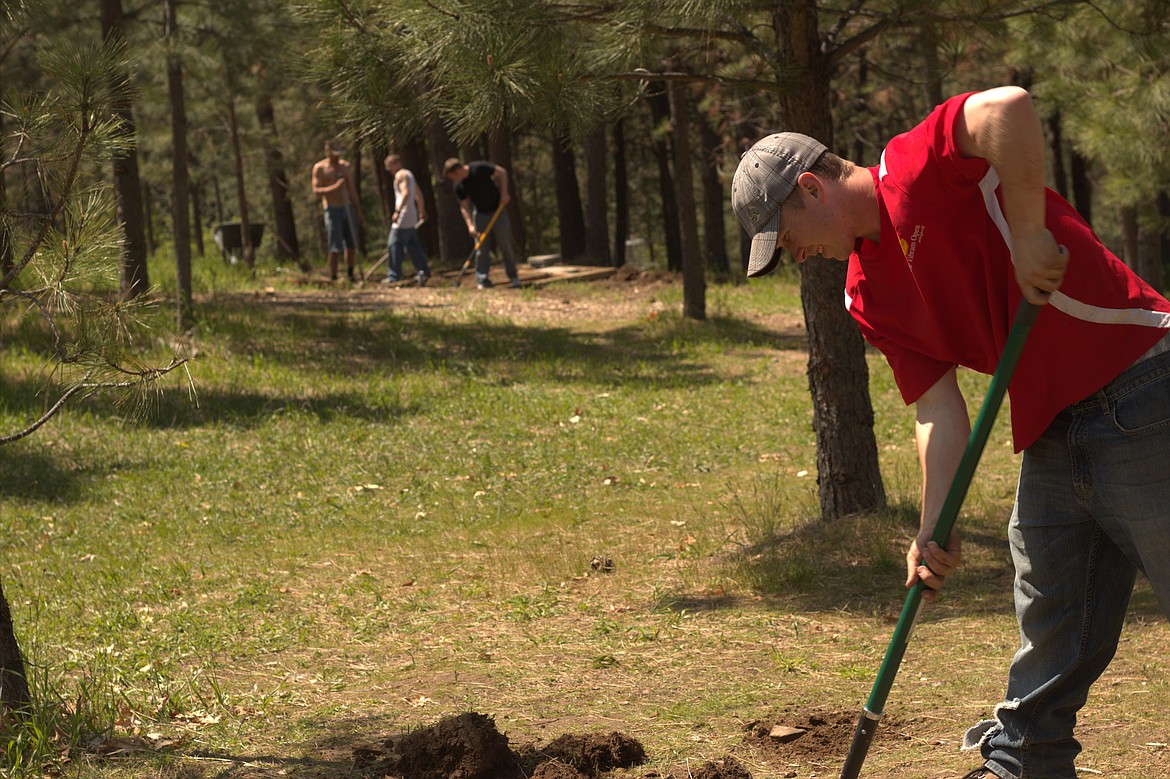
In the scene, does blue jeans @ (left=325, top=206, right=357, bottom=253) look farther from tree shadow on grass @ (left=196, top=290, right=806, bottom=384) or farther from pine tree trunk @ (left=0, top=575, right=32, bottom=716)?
pine tree trunk @ (left=0, top=575, right=32, bottom=716)

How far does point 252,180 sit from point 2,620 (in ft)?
123

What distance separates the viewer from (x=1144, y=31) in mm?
6676

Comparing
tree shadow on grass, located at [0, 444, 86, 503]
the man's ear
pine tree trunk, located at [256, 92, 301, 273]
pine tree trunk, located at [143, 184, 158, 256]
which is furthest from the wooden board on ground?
the man's ear

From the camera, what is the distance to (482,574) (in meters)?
6.13

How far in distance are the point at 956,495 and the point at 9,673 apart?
2893mm

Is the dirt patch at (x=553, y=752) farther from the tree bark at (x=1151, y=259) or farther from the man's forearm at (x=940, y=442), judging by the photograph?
the tree bark at (x=1151, y=259)

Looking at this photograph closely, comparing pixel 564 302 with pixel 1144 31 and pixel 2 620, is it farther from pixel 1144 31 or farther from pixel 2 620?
pixel 2 620

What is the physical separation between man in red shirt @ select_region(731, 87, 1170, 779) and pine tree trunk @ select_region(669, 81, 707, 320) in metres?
10.6

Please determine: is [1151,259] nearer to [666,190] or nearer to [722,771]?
[666,190]

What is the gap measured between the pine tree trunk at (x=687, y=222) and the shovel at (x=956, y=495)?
1044cm

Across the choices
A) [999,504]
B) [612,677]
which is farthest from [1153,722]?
[999,504]

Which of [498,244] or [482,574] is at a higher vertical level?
[498,244]

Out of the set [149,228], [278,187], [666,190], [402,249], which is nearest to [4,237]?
[402,249]

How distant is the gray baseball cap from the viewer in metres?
2.68
